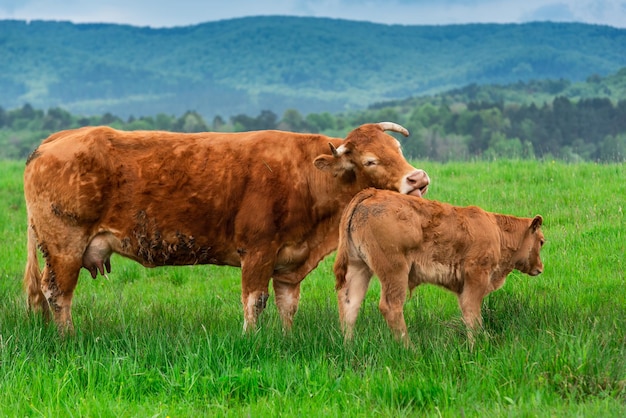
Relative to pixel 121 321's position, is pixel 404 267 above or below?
above

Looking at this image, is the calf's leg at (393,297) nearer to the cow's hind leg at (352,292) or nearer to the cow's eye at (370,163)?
the cow's hind leg at (352,292)

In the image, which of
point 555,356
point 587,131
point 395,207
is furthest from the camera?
point 587,131

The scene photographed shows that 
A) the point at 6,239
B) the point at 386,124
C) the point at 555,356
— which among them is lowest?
the point at 6,239

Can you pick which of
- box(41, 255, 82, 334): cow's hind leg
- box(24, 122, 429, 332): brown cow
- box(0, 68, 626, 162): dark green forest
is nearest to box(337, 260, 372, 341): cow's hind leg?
box(24, 122, 429, 332): brown cow

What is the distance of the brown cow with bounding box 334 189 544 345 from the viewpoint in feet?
22.9

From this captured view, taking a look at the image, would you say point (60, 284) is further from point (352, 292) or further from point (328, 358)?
point (328, 358)

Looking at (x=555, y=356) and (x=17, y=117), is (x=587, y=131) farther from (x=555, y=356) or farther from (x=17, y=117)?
(x=555, y=356)

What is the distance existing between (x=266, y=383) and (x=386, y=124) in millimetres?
2993

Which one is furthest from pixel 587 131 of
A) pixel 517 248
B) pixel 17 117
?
pixel 517 248

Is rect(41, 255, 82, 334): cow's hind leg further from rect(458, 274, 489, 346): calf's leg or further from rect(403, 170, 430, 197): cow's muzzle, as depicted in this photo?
rect(458, 274, 489, 346): calf's leg

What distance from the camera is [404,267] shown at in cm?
704

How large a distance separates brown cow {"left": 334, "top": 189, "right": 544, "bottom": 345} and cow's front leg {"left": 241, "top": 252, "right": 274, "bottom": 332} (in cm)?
72

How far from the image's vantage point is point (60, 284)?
7.89m

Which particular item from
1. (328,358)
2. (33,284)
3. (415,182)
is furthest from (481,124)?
(328,358)
